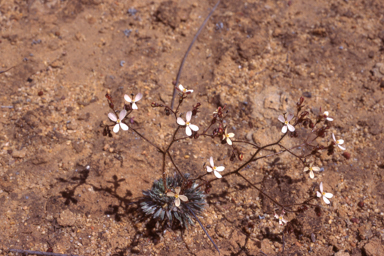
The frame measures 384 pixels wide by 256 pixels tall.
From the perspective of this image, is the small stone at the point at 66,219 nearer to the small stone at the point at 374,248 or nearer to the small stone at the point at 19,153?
the small stone at the point at 19,153

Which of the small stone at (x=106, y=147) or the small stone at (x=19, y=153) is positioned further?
the small stone at (x=106, y=147)

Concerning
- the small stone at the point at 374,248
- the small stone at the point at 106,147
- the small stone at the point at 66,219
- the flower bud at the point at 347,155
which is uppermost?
the flower bud at the point at 347,155

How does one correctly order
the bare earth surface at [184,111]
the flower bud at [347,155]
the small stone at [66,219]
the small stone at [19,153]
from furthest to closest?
the flower bud at [347,155]
the small stone at [19,153]
the bare earth surface at [184,111]
the small stone at [66,219]

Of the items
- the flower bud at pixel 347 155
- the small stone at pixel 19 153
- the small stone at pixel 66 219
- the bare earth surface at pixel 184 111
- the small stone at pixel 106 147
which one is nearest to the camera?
the small stone at pixel 66 219

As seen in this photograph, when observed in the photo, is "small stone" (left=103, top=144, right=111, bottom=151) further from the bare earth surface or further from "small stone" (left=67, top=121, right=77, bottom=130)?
"small stone" (left=67, top=121, right=77, bottom=130)

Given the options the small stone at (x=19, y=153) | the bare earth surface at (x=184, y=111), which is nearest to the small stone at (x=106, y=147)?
the bare earth surface at (x=184, y=111)

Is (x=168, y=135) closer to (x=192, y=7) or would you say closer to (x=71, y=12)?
(x=192, y=7)

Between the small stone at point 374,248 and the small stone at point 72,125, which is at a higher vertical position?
Answer: the small stone at point 72,125

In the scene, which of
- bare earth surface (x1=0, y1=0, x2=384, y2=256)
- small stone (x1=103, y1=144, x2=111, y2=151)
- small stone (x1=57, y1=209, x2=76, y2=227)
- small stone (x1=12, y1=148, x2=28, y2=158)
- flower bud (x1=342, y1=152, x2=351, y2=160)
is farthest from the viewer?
flower bud (x1=342, y1=152, x2=351, y2=160)

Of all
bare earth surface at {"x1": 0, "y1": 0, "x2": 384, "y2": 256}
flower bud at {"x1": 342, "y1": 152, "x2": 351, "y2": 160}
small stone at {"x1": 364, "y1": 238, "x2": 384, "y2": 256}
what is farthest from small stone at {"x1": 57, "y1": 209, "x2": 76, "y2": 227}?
flower bud at {"x1": 342, "y1": 152, "x2": 351, "y2": 160}
